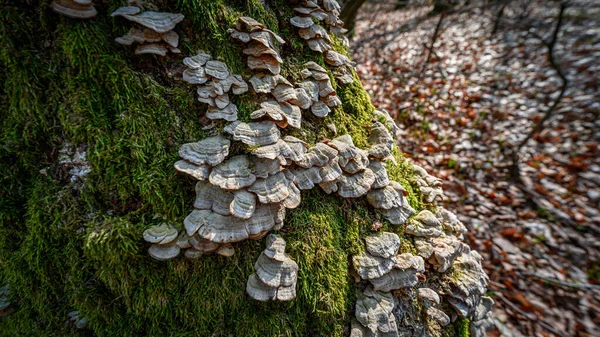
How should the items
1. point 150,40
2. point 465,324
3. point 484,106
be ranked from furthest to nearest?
point 484,106 → point 465,324 → point 150,40

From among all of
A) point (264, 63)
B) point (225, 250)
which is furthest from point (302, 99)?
point (225, 250)

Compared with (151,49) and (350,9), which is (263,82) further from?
(350,9)

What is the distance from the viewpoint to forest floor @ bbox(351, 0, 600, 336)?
432 cm

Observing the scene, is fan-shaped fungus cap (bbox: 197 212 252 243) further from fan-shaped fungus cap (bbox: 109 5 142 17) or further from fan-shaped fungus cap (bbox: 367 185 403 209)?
fan-shaped fungus cap (bbox: 109 5 142 17)

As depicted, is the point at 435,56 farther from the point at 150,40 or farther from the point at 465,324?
the point at 150,40

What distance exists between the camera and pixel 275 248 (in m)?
1.93

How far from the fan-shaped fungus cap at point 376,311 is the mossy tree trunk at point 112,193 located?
6.1 inches

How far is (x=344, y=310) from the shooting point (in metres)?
2.15

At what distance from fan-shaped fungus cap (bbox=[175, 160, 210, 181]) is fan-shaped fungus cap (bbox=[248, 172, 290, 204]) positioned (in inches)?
11.2

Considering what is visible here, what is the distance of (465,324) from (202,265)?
2323mm

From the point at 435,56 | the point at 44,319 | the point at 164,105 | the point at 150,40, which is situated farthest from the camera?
the point at 435,56

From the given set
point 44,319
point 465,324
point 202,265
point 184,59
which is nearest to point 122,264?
point 202,265

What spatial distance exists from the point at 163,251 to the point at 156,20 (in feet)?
4.61

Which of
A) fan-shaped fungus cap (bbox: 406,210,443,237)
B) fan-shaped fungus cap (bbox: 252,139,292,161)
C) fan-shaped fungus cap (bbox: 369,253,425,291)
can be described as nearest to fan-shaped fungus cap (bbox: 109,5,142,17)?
fan-shaped fungus cap (bbox: 252,139,292,161)
